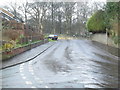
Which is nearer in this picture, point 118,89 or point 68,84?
point 118,89

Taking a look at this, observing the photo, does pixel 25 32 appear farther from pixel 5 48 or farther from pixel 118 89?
pixel 118 89

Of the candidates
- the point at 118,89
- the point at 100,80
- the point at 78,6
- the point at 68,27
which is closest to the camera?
the point at 118,89

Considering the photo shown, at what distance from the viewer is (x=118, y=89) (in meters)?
8.43

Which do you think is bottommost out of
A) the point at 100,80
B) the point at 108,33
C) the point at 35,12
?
the point at 100,80

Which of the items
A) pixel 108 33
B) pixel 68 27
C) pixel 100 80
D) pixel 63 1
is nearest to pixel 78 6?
pixel 63 1

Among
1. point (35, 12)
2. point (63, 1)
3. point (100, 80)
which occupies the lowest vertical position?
point (100, 80)

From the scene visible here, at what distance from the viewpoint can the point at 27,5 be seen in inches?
2174

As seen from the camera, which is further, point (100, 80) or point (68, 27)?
point (68, 27)

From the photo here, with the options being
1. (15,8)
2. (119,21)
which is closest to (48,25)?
(15,8)

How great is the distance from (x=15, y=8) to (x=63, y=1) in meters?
16.9

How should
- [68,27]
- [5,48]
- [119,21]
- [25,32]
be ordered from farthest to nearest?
[68,27], [25,32], [119,21], [5,48]

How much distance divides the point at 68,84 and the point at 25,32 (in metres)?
24.2

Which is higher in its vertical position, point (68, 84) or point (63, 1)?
point (63, 1)

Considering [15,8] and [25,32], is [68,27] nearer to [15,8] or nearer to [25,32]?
[15,8]
